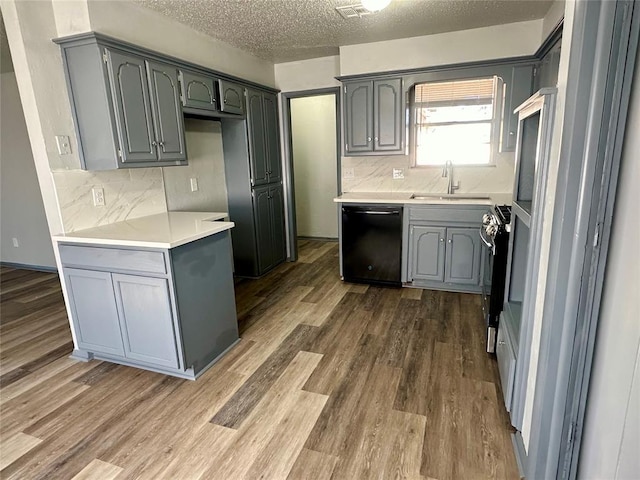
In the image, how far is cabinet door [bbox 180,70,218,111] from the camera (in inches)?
114

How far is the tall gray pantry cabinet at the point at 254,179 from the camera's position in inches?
154

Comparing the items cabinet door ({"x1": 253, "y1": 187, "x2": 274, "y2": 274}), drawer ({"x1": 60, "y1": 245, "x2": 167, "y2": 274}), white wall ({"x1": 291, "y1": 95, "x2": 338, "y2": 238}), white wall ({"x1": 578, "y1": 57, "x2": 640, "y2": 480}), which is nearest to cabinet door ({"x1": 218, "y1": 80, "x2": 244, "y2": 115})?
cabinet door ({"x1": 253, "y1": 187, "x2": 274, "y2": 274})

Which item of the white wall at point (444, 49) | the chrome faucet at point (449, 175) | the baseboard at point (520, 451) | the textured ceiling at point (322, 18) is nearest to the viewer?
the baseboard at point (520, 451)

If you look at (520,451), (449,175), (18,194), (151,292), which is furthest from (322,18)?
(18,194)

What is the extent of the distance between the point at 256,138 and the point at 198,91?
3.26 feet

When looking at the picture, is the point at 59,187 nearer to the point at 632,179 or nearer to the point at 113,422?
the point at 113,422

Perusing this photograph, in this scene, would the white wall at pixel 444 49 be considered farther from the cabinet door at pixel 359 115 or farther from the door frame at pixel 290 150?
the door frame at pixel 290 150

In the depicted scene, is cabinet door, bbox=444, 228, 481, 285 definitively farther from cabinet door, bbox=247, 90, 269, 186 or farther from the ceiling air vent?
cabinet door, bbox=247, 90, 269, 186

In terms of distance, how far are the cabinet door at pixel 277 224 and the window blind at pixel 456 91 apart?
1.93 metres

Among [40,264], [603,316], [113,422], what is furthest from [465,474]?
[40,264]

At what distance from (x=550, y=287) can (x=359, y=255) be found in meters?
2.57

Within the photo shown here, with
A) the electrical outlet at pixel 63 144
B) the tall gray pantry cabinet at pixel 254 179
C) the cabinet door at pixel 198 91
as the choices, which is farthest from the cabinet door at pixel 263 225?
the electrical outlet at pixel 63 144

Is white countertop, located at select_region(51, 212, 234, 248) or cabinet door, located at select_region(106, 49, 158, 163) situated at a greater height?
cabinet door, located at select_region(106, 49, 158, 163)

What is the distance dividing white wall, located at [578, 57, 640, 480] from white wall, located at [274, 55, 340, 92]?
366cm
